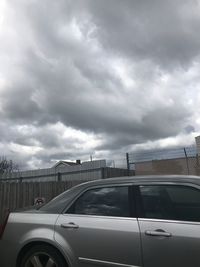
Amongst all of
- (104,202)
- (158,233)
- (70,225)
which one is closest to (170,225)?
(158,233)

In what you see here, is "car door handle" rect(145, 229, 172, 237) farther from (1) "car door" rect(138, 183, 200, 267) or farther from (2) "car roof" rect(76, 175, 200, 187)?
(2) "car roof" rect(76, 175, 200, 187)

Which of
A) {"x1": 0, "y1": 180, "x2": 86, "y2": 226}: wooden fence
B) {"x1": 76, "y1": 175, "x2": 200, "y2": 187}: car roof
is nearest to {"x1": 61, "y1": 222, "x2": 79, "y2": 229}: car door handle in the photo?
{"x1": 76, "y1": 175, "x2": 200, "y2": 187}: car roof

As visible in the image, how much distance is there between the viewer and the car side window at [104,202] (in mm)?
4885

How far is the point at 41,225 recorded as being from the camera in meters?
5.19

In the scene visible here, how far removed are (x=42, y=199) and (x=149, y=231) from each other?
7.80m

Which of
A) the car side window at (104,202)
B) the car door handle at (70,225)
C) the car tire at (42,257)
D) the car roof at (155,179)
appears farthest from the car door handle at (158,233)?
the car tire at (42,257)

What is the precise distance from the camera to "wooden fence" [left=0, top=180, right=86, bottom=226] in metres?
11.3

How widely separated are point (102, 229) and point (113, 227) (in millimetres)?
142

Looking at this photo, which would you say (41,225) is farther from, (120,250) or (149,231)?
(149,231)

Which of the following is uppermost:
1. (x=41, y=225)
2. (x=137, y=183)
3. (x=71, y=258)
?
(x=137, y=183)

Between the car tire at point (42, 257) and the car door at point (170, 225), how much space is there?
1.15 m

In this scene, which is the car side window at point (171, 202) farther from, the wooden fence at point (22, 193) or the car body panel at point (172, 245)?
the wooden fence at point (22, 193)

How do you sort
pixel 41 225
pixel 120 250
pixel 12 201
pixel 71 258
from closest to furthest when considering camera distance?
1. pixel 120 250
2. pixel 71 258
3. pixel 41 225
4. pixel 12 201

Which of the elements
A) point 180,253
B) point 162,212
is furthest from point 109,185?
point 180,253
